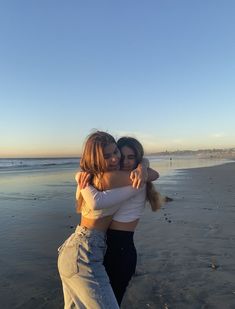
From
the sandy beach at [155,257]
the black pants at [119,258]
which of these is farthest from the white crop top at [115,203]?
the sandy beach at [155,257]

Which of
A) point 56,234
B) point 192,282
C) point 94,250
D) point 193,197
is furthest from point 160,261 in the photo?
point 193,197

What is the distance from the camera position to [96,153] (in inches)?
114

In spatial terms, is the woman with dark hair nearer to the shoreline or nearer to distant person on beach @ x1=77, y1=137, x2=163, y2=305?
distant person on beach @ x1=77, y1=137, x2=163, y2=305

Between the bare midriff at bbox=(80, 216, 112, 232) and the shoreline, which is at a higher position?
the bare midriff at bbox=(80, 216, 112, 232)

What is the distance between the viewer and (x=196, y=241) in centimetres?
731

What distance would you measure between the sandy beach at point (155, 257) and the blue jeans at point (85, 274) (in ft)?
6.69

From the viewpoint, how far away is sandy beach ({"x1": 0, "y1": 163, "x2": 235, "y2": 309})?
483 centimetres

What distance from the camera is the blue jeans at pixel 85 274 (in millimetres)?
2668

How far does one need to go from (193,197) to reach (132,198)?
11139mm

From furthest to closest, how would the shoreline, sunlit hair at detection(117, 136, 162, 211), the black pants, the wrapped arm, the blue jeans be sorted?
the shoreline
sunlit hair at detection(117, 136, 162, 211)
the black pants
the wrapped arm
the blue jeans

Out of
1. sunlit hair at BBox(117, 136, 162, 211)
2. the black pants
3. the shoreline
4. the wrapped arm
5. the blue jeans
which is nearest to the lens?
the blue jeans

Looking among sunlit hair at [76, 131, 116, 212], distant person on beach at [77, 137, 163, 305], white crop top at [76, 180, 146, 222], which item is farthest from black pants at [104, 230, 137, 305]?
sunlit hair at [76, 131, 116, 212]

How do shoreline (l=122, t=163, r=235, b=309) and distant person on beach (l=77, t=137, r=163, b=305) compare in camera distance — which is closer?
distant person on beach (l=77, t=137, r=163, b=305)

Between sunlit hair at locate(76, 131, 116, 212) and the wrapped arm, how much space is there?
0.44 ft
